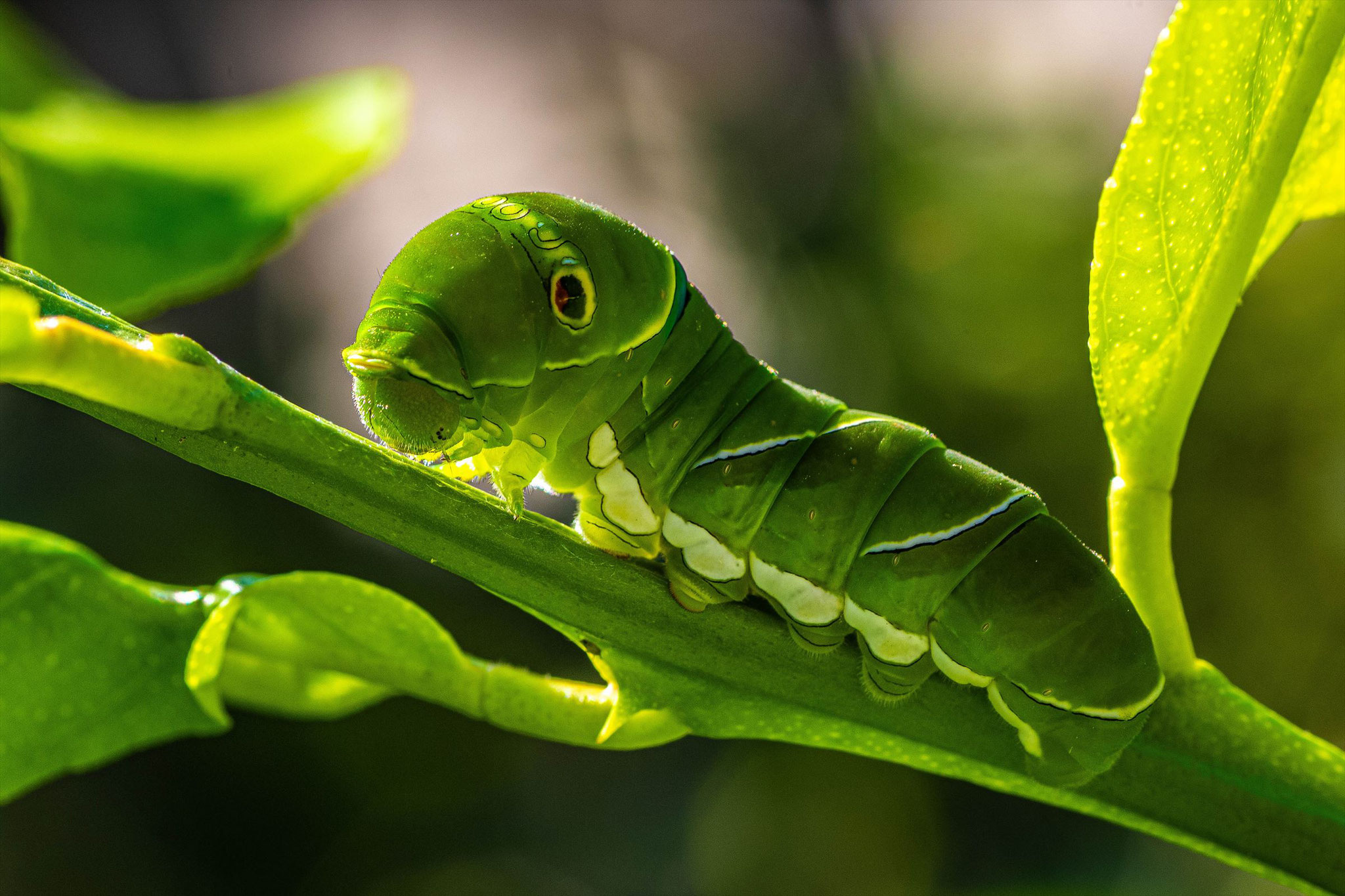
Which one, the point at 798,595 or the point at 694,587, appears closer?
the point at 694,587

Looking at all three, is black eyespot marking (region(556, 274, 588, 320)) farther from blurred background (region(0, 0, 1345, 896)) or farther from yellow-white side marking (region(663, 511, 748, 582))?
blurred background (region(0, 0, 1345, 896))

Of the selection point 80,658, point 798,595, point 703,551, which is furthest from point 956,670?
point 80,658

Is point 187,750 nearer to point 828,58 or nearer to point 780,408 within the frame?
point 780,408

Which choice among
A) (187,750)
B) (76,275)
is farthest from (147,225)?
(187,750)

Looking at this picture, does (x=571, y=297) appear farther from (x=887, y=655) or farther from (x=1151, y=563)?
(x=1151, y=563)

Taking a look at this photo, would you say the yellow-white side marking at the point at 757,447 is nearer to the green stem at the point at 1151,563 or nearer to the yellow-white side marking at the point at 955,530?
the yellow-white side marking at the point at 955,530

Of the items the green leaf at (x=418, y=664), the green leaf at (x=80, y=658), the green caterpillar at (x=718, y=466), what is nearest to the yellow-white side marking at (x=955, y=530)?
the green caterpillar at (x=718, y=466)
